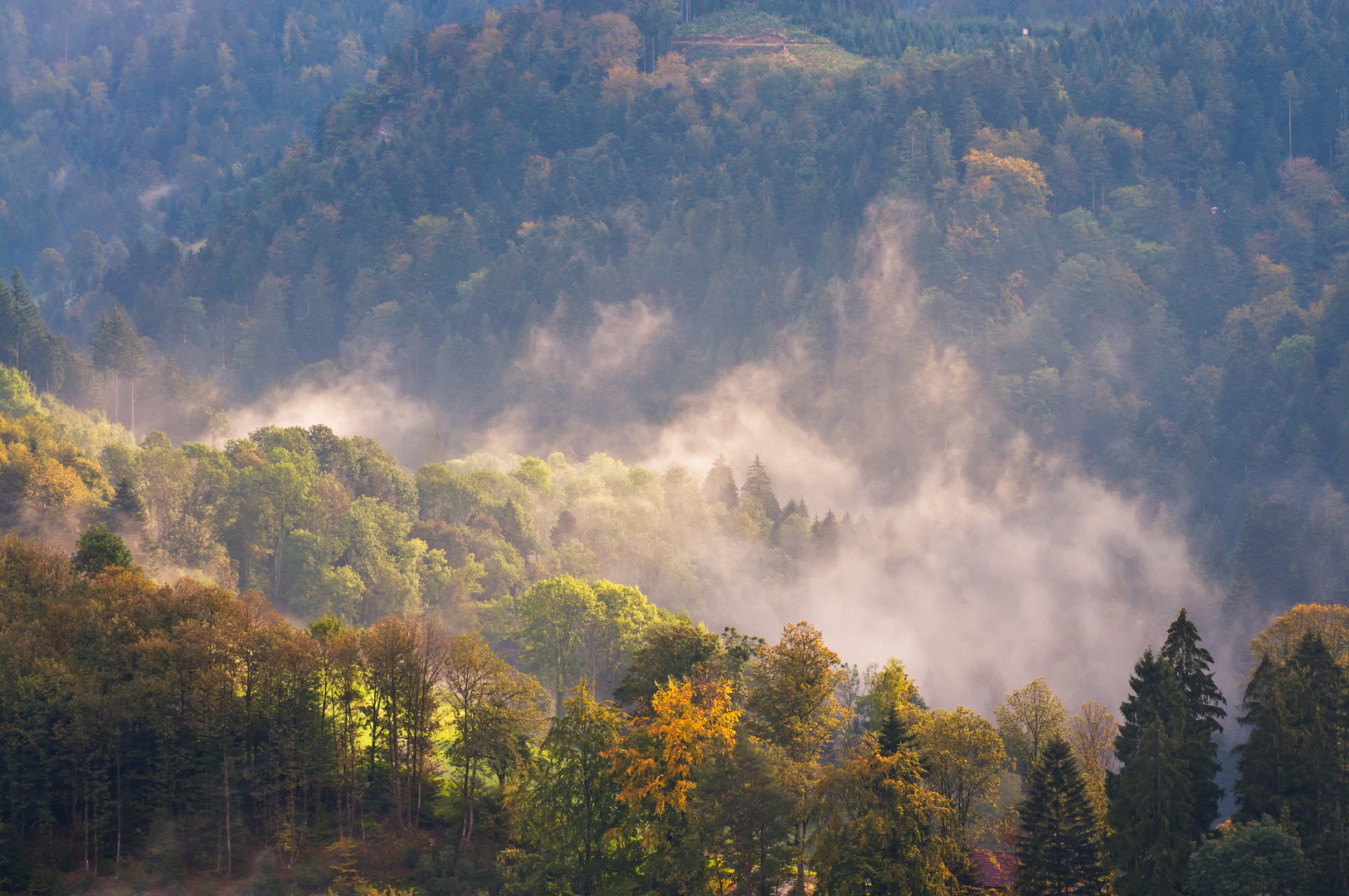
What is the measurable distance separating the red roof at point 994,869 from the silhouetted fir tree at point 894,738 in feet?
22.9

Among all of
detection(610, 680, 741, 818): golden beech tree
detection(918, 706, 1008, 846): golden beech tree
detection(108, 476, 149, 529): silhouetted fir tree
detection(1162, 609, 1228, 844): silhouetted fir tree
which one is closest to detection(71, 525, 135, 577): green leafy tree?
detection(610, 680, 741, 818): golden beech tree

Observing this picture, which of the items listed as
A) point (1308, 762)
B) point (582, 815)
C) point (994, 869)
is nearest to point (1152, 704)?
point (1308, 762)

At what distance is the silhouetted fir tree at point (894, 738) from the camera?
7244 cm

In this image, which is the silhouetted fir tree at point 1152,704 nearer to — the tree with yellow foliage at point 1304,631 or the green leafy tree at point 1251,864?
the green leafy tree at point 1251,864

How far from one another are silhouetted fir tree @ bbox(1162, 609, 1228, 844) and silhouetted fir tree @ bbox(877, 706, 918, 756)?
41.3 ft

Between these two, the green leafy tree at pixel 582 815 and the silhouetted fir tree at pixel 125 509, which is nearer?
the green leafy tree at pixel 582 815

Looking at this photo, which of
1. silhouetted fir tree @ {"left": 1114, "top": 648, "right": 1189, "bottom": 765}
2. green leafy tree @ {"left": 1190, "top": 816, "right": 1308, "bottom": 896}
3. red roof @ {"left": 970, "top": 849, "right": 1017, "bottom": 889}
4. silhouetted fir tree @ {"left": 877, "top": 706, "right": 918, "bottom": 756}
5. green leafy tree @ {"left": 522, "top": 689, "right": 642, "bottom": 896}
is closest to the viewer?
green leafy tree @ {"left": 1190, "top": 816, "right": 1308, "bottom": 896}

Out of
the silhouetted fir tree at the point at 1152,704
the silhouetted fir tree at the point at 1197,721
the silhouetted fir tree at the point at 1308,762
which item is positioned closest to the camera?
the silhouetted fir tree at the point at 1308,762

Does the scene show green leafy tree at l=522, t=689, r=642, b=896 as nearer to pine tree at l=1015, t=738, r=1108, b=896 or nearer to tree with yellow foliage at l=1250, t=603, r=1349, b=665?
pine tree at l=1015, t=738, r=1108, b=896

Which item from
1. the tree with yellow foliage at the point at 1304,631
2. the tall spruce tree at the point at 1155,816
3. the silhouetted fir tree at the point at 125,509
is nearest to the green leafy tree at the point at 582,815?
the tall spruce tree at the point at 1155,816

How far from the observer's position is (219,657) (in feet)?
271

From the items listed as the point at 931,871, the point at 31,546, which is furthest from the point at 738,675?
the point at 31,546

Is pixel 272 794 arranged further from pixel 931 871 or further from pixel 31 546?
pixel 931 871

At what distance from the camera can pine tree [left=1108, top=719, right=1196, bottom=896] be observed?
228 feet
